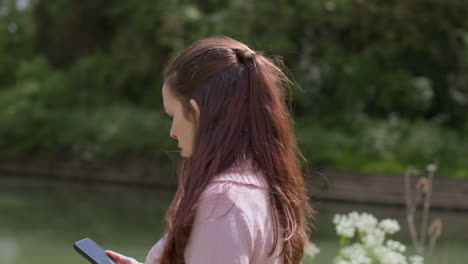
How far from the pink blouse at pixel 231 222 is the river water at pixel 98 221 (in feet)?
17.1

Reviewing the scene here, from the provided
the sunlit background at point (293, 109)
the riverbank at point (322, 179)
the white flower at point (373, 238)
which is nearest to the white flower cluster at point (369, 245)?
the white flower at point (373, 238)

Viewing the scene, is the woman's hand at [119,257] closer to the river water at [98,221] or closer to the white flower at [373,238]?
the white flower at [373,238]

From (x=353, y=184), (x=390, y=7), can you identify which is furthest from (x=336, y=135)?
(x=390, y=7)

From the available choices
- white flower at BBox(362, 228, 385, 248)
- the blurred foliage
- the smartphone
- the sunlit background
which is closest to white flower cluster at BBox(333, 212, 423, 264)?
white flower at BBox(362, 228, 385, 248)

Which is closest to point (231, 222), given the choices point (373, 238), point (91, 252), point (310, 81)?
point (91, 252)

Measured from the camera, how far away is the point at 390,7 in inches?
492

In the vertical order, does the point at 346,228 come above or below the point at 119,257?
below

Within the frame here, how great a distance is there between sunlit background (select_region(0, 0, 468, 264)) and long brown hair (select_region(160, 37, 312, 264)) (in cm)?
825

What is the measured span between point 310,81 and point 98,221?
268 inches

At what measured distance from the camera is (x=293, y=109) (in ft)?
35.4

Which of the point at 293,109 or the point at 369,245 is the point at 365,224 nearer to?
the point at 369,245

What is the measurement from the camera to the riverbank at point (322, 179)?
11.6 meters

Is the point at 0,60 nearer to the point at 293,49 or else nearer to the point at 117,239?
the point at 293,49

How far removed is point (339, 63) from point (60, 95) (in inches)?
300
